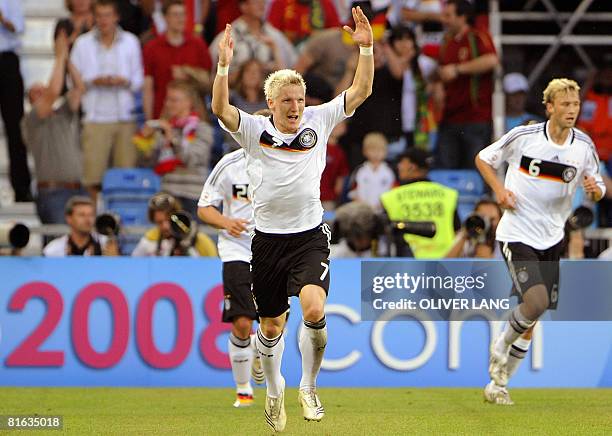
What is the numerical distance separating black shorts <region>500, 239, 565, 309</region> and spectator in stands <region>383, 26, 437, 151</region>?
16.4ft

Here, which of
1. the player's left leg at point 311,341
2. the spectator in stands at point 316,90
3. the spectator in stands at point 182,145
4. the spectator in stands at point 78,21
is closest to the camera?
the player's left leg at point 311,341

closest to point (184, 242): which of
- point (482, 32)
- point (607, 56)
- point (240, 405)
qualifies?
point (240, 405)

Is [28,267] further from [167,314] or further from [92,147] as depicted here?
[92,147]

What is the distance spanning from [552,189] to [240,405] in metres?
3.32

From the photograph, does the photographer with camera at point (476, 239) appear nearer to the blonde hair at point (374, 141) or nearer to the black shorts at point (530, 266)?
the black shorts at point (530, 266)

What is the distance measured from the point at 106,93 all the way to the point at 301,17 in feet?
8.91

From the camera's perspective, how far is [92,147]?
1558 cm

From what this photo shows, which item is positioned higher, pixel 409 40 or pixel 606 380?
pixel 409 40

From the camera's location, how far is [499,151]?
1090cm

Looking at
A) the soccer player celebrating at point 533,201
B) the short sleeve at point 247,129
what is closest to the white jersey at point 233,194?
the soccer player celebrating at point 533,201

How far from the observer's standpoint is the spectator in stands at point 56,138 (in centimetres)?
1525

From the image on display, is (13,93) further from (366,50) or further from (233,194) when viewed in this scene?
(366,50)

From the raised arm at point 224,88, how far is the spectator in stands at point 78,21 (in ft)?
25.6

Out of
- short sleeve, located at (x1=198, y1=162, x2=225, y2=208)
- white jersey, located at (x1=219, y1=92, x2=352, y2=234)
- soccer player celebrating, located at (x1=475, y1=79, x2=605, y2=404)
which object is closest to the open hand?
white jersey, located at (x1=219, y1=92, x2=352, y2=234)
